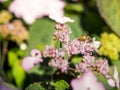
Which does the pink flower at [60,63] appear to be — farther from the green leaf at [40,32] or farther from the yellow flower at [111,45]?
the green leaf at [40,32]

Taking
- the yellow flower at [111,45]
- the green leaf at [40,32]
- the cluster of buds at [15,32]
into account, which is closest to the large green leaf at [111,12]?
the yellow flower at [111,45]

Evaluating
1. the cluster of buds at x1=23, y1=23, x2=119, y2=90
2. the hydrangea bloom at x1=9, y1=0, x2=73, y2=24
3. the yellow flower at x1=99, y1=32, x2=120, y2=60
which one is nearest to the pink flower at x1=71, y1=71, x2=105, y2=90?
the cluster of buds at x1=23, y1=23, x2=119, y2=90

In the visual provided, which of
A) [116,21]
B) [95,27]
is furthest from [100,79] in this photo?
[95,27]

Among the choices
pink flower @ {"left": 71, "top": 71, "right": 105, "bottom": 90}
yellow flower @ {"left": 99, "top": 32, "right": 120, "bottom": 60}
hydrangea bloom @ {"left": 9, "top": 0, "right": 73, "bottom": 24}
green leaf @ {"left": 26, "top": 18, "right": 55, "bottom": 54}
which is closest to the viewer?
pink flower @ {"left": 71, "top": 71, "right": 105, "bottom": 90}

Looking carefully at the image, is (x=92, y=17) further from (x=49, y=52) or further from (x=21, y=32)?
(x=49, y=52)

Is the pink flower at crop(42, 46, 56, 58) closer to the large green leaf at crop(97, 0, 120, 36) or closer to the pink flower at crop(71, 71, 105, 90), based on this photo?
the pink flower at crop(71, 71, 105, 90)

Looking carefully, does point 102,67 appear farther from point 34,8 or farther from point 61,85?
point 34,8
